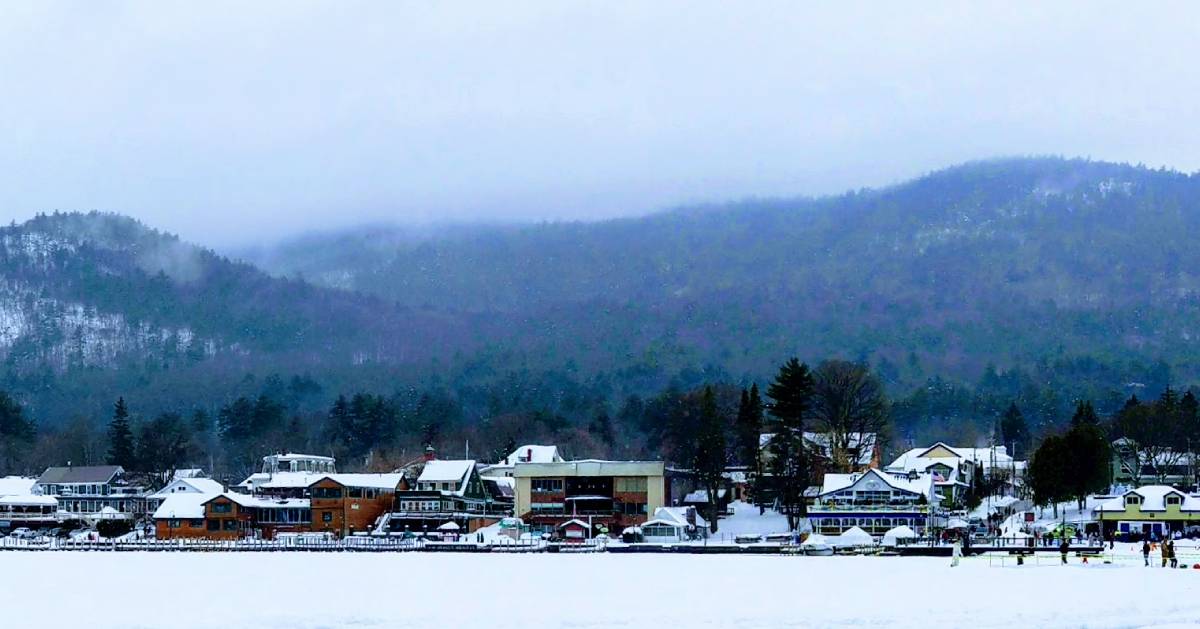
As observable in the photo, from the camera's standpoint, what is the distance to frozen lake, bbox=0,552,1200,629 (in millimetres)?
46312

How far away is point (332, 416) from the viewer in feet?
624

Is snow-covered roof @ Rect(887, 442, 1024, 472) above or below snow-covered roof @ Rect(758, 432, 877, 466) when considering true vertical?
below

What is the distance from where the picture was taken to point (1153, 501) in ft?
336

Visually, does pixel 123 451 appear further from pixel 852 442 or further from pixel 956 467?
pixel 956 467

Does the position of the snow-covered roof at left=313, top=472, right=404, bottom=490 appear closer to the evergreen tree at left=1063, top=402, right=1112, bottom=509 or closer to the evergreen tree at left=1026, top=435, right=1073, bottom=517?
the evergreen tree at left=1026, top=435, right=1073, bottom=517

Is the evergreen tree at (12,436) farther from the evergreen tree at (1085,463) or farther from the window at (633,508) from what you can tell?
the evergreen tree at (1085,463)

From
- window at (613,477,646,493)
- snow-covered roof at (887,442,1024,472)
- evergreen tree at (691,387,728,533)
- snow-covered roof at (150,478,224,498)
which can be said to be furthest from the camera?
snow-covered roof at (887,442,1024,472)

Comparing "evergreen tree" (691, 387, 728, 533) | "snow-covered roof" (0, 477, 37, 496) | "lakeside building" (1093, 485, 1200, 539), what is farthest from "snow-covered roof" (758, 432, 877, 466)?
"snow-covered roof" (0, 477, 37, 496)

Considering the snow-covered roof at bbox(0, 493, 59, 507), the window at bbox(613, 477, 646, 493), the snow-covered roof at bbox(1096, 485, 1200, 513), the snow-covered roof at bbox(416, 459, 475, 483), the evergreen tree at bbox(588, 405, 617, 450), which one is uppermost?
the evergreen tree at bbox(588, 405, 617, 450)

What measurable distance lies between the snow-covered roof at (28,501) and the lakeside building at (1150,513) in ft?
282

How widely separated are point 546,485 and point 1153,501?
139 feet

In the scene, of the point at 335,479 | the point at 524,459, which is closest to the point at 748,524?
the point at 335,479

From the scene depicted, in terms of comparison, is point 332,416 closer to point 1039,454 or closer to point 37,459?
point 37,459

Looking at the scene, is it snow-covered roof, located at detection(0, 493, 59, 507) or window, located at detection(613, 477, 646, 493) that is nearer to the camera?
window, located at detection(613, 477, 646, 493)
